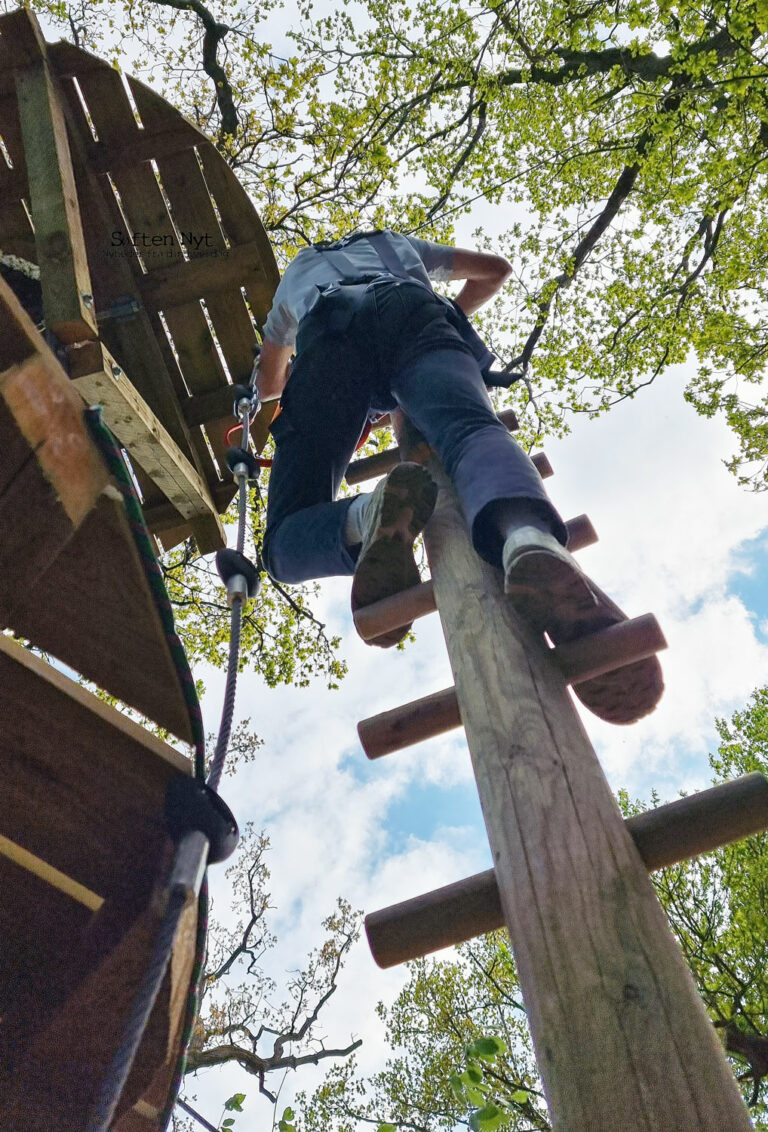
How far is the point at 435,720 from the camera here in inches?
→ 68.3

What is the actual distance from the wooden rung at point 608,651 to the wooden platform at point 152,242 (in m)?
1.88

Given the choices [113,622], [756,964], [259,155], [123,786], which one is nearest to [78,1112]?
[123,786]

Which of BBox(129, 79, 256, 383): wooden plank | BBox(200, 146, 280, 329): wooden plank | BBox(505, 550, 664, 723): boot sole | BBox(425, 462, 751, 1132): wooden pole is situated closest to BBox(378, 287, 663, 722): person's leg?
BBox(505, 550, 664, 723): boot sole

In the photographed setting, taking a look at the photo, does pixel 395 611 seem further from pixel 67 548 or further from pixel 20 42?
pixel 20 42

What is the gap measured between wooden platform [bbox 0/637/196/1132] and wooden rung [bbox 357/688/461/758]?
587mm

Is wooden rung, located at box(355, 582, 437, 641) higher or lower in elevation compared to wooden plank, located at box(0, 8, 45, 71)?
lower

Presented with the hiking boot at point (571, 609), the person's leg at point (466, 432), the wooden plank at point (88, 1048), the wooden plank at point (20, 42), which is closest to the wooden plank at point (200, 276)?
the wooden plank at point (20, 42)

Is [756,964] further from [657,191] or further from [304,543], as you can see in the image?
[304,543]

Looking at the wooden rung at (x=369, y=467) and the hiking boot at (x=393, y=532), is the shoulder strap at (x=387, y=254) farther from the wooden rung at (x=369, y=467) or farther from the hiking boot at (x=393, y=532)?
the hiking boot at (x=393, y=532)

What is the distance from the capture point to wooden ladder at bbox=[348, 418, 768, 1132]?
0.88 meters

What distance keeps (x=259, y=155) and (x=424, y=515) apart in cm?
757

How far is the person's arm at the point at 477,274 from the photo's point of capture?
3145 mm

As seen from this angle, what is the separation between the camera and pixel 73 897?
4.17 ft

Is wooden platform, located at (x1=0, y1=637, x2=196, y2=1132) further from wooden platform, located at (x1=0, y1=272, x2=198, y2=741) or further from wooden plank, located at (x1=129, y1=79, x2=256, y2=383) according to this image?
wooden plank, located at (x1=129, y1=79, x2=256, y2=383)
